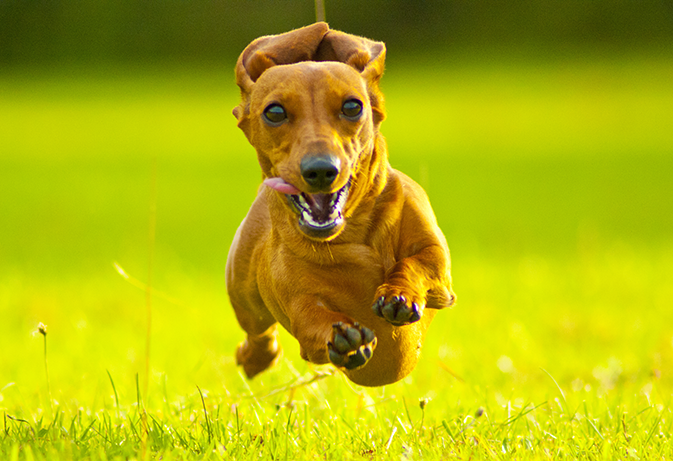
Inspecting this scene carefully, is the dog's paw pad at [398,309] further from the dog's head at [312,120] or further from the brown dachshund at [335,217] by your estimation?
the dog's head at [312,120]

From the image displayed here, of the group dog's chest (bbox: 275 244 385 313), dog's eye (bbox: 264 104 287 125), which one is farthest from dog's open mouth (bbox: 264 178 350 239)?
dog's chest (bbox: 275 244 385 313)

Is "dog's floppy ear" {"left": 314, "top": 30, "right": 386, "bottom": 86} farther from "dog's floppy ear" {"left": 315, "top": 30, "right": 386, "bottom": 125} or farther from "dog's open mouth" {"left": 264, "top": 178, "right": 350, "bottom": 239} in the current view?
"dog's open mouth" {"left": 264, "top": 178, "right": 350, "bottom": 239}

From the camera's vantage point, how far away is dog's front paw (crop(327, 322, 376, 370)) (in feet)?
8.00

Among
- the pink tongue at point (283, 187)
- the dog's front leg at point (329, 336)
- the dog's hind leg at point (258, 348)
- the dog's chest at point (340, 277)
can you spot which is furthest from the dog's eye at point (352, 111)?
the dog's hind leg at point (258, 348)

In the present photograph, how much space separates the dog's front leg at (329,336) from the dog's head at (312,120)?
31 centimetres

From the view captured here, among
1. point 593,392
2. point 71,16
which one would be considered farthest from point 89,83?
point 593,392

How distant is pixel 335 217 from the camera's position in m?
2.45

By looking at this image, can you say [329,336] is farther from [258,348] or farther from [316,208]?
[258,348]

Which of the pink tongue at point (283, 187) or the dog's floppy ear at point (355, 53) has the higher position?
the dog's floppy ear at point (355, 53)

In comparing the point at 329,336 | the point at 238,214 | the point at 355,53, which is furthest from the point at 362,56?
the point at 238,214

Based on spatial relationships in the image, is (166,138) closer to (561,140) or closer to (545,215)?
(561,140)

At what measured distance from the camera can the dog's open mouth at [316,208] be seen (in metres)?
2.40

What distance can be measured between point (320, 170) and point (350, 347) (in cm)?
54

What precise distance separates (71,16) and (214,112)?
8884mm
